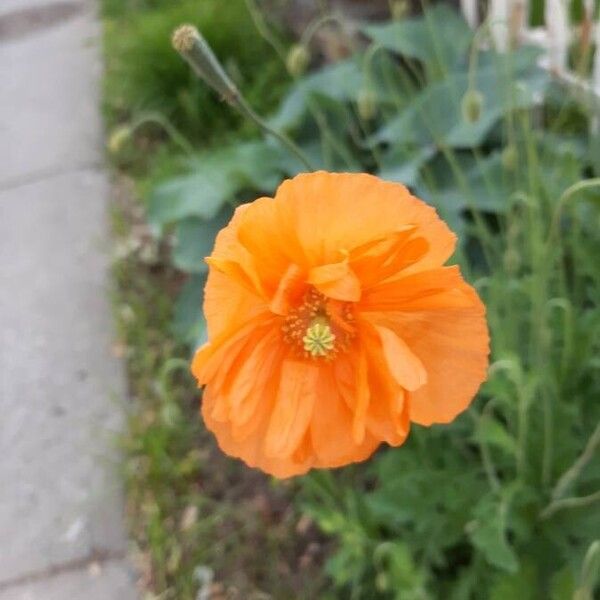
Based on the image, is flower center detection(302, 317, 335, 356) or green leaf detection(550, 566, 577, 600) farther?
green leaf detection(550, 566, 577, 600)

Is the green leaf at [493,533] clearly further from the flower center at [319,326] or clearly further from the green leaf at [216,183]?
the green leaf at [216,183]

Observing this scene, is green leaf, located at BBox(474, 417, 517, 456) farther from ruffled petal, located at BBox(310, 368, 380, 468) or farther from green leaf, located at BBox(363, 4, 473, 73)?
green leaf, located at BBox(363, 4, 473, 73)

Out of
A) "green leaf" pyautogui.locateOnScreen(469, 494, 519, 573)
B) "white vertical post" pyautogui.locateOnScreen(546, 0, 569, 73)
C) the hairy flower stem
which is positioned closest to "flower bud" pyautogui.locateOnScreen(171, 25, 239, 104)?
the hairy flower stem

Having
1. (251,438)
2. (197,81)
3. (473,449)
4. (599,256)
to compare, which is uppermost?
(251,438)

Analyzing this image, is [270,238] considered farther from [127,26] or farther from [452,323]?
[127,26]

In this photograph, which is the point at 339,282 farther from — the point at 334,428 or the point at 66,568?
the point at 66,568

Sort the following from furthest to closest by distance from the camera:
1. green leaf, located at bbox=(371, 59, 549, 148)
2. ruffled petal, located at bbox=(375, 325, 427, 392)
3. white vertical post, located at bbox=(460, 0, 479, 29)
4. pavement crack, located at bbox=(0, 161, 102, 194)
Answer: pavement crack, located at bbox=(0, 161, 102, 194)
white vertical post, located at bbox=(460, 0, 479, 29)
green leaf, located at bbox=(371, 59, 549, 148)
ruffled petal, located at bbox=(375, 325, 427, 392)

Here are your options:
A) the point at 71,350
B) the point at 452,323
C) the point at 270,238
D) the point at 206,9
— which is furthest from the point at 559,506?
the point at 206,9
